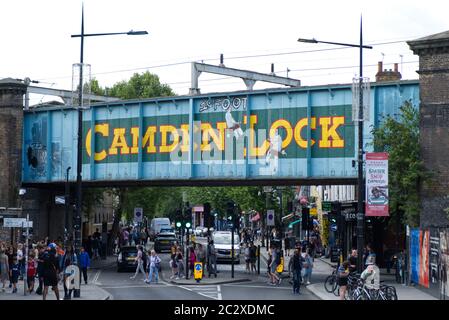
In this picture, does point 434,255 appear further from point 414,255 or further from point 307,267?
point 307,267

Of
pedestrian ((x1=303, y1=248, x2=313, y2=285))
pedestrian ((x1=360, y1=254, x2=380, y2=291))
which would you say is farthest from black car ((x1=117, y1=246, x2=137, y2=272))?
pedestrian ((x1=360, y1=254, x2=380, y2=291))

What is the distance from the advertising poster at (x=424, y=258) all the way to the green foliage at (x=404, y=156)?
288 centimetres

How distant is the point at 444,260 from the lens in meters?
28.5

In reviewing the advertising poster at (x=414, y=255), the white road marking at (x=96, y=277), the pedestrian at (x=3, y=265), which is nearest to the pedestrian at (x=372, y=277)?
the advertising poster at (x=414, y=255)

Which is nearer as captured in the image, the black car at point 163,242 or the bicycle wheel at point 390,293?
the bicycle wheel at point 390,293

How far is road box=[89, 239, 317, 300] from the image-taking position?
31000 mm

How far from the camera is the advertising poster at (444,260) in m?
27.8

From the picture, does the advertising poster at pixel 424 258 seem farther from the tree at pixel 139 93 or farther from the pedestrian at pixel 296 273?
the tree at pixel 139 93

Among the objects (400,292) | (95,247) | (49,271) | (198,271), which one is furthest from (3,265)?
(95,247)

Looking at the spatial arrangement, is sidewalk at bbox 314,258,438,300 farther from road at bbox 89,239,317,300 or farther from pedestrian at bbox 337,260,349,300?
pedestrian at bbox 337,260,349,300

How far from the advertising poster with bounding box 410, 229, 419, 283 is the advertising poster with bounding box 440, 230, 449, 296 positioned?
17.6ft

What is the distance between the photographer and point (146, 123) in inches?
1725

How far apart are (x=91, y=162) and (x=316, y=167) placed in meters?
12.5

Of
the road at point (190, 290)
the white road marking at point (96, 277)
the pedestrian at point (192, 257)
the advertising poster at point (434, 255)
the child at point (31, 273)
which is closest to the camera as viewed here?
the advertising poster at point (434, 255)
